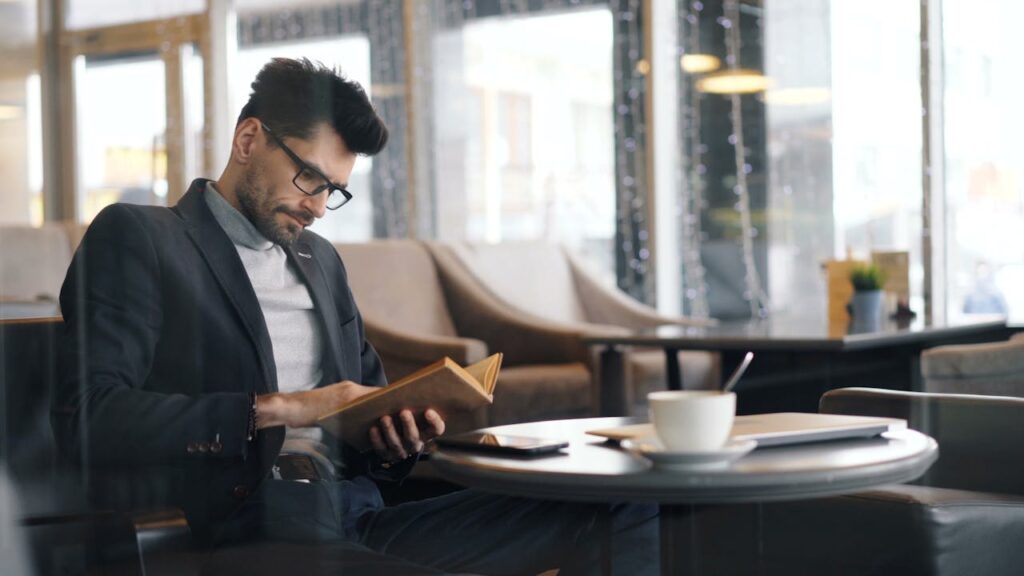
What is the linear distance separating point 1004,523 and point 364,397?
2.82 feet

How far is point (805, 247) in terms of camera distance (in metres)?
4.37

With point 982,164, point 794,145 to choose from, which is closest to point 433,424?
point 982,164

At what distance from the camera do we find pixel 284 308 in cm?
105

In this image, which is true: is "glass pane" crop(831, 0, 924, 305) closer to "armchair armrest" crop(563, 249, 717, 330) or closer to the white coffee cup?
"armchair armrest" crop(563, 249, 717, 330)

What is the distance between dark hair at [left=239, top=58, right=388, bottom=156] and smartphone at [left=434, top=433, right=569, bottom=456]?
264 mm

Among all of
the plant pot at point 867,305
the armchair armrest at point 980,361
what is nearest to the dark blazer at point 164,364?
the armchair armrest at point 980,361

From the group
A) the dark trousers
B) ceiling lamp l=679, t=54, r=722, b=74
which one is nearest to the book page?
the dark trousers

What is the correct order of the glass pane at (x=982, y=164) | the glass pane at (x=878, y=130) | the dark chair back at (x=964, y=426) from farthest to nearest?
the glass pane at (x=878, y=130)
the glass pane at (x=982, y=164)
the dark chair back at (x=964, y=426)

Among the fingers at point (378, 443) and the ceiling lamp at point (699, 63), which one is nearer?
the fingers at point (378, 443)

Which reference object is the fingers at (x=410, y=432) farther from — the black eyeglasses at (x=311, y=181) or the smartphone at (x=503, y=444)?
the black eyeglasses at (x=311, y=181)

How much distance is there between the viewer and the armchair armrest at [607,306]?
2.11 meters

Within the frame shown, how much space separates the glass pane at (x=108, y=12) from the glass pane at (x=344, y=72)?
0.26ft

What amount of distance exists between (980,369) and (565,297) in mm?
631

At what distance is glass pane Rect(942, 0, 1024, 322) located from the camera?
3.12 meters
